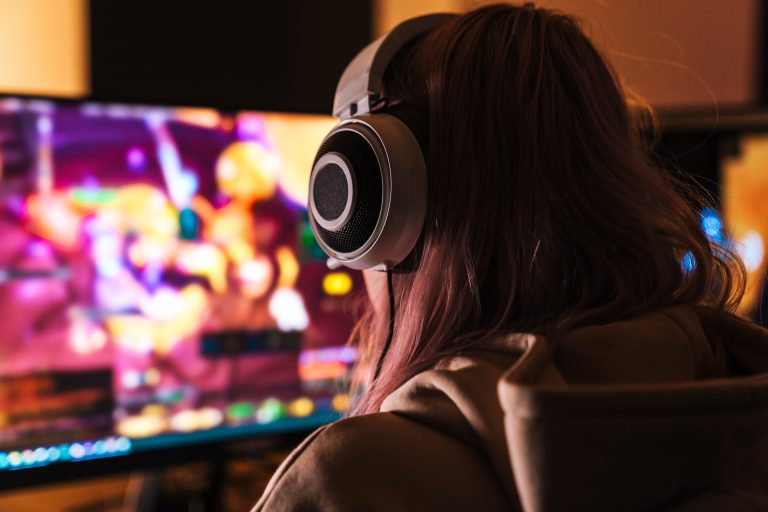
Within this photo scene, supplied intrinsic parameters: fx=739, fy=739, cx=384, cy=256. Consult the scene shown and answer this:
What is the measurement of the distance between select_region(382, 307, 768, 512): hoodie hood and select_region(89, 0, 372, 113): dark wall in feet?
2.44

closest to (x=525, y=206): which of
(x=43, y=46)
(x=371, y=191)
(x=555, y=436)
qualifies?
(x=371, y=191)

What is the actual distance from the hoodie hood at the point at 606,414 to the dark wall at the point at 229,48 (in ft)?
2.44

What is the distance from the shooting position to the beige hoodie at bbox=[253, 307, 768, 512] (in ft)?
1.25

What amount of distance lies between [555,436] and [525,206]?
232 mm

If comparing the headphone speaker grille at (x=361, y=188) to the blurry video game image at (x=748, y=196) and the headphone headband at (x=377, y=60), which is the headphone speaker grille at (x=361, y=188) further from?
the blurry video game image at (x=748, y=196)

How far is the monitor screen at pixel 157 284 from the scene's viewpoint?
0.91m

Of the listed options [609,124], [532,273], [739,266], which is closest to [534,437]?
[532,273]

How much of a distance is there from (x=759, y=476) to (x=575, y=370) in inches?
7.4

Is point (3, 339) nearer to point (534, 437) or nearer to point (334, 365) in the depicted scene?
point (334, 365)

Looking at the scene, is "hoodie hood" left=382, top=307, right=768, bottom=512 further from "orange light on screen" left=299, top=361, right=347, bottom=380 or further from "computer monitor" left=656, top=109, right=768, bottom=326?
"computer monitor" left=656, top=109, right=768, bottom=326

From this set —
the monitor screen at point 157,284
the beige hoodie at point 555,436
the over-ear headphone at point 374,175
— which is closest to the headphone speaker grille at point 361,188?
the over-ear headphone at point 374,175

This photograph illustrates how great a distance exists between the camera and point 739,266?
28.5 inches

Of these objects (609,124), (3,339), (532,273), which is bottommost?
(3,339)

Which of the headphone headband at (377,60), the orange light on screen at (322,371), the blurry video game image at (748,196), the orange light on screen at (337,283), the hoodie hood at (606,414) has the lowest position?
the orange light on screen at (322,371)
